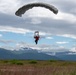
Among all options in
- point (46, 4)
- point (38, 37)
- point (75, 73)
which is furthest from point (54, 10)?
point (75, 73)

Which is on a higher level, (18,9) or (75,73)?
(18,9)

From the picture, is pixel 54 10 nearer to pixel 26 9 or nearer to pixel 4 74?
pixel 26 9

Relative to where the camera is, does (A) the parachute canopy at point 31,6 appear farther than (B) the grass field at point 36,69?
Answer: Yes

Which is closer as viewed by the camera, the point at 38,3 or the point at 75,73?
the point at 75,73

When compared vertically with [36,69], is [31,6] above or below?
above

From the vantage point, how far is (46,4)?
30.8m

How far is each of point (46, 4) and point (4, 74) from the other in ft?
32.8

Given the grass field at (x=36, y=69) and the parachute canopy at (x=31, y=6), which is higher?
the parachute canopy at (x=31, y=6)

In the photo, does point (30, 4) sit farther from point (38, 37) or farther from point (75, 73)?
point (75, 73)

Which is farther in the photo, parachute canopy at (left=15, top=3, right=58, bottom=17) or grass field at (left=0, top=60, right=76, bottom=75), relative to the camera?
parachute canopy at (left=15, top=3, right=58, bottom=17)

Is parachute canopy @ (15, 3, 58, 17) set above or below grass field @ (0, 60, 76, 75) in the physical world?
above

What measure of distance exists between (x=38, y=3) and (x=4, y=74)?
31.5 feet

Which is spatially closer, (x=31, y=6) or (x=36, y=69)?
(x=31, y=6)

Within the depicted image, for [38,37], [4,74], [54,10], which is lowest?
[4,74]
